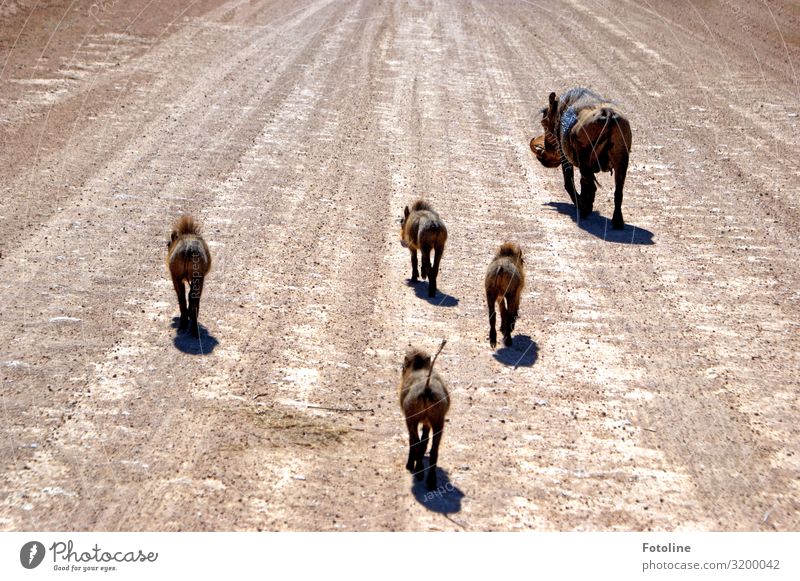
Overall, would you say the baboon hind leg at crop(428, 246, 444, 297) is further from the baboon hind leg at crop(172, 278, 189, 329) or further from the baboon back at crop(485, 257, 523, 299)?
the baboon hind leg at crop(172, 278, 189, 329)

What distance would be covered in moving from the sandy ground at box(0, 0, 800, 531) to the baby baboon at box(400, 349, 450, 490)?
0.95ft

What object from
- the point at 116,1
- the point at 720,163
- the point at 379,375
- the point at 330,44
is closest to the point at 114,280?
the point at 379,375

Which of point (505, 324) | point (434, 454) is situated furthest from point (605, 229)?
point (434, 454)

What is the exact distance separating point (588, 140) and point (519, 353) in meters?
7.52

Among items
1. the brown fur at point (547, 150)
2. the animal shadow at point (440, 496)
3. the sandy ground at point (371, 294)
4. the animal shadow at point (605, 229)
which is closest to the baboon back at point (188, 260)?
the sandy ground at point (371, 294)

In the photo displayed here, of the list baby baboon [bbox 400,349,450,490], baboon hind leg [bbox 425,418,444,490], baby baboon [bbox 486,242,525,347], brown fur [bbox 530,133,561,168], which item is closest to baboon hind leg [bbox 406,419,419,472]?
Result: baby baboon [bbox 400,349,450,490]

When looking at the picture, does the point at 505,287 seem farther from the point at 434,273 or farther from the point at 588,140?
the point at 588,140

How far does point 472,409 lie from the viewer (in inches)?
500

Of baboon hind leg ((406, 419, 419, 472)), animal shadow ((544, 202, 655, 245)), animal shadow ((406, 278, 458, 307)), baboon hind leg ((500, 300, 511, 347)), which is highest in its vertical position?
baboon hind leg ((406, 419, 419, 472))

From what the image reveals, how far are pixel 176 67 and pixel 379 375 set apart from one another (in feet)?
66.8

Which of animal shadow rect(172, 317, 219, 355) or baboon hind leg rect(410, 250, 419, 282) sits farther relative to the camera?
baboon hind leg rect(410, 250, 419, 282)

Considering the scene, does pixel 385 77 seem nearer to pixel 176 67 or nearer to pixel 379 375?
pixel 176 67

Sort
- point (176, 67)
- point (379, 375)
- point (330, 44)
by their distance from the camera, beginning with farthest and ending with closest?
point (330, 44)
point (176, 67)
point (379, 375)

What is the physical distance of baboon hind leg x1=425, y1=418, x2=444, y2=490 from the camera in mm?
10562
